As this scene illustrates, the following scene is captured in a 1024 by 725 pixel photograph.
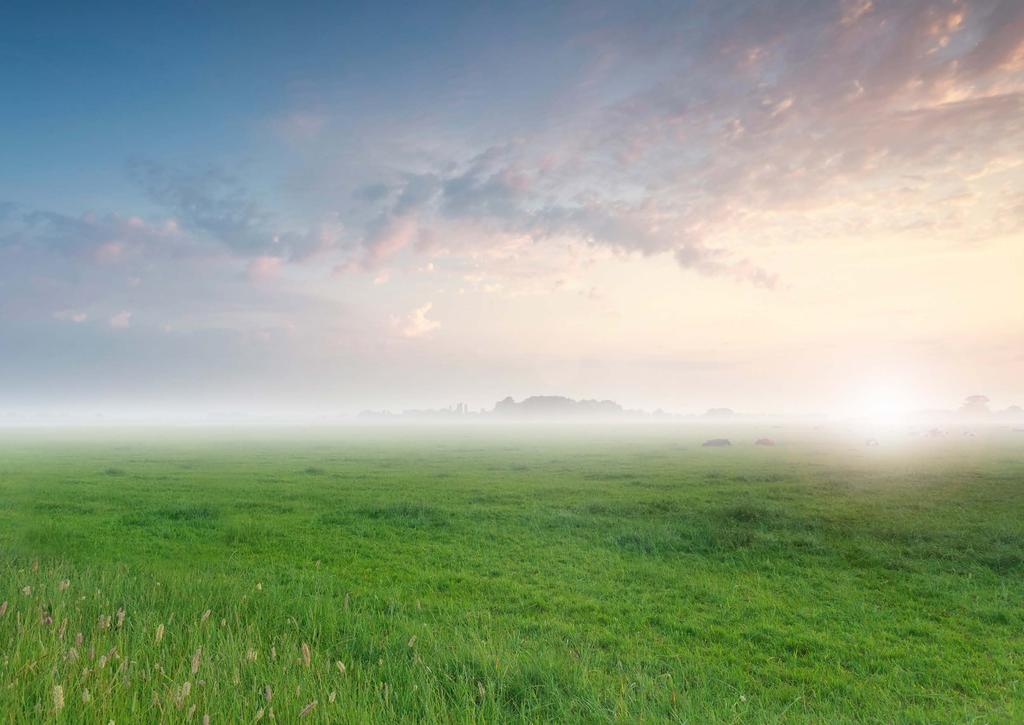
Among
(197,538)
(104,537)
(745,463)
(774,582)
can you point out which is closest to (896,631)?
(774,582)

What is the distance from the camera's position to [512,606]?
437 inches

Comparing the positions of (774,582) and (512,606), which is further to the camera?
(774,582)

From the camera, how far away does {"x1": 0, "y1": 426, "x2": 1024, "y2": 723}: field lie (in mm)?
5215

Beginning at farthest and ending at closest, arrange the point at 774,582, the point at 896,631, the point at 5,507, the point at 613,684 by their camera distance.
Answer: the point at 5,507 → the point at 774,582 → the point at 896,631 → the point at 613,684

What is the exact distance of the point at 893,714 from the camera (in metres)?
6.77

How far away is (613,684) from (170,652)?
5290mm

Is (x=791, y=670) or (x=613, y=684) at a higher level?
(x=613, y=684)

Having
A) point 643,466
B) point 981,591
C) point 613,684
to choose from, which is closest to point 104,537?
point 613,684

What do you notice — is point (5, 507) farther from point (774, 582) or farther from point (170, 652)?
point (774, 582)

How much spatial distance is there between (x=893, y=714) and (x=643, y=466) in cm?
3783

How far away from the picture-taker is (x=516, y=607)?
11.1 m

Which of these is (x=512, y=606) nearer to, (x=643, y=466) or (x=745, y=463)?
(x=643, y=466)

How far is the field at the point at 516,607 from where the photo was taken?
17.1ft

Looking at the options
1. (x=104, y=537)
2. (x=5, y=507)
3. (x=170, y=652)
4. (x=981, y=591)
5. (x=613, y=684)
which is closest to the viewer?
(x=170, y=652)
